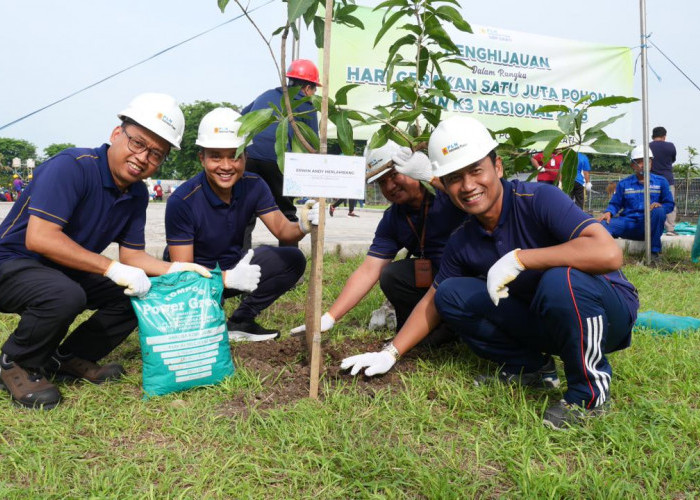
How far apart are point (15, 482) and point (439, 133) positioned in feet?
6.55

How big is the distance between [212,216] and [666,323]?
2879mm

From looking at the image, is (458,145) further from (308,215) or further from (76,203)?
(76,203)

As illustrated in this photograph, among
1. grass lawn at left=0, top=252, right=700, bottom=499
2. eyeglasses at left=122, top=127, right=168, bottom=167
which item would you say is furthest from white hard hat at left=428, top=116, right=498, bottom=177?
eyeglasses at left=122, top=127, right=168, bottom=167

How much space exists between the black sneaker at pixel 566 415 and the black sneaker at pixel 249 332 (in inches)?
68.6

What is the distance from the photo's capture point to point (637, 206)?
613 centimetres

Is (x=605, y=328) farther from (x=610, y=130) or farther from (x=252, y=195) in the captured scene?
(x=610, y=130)

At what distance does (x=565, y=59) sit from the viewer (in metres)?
6.91

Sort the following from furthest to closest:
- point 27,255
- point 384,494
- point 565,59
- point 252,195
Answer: point 565,59, point 252,195, point 27,255, point 384,494

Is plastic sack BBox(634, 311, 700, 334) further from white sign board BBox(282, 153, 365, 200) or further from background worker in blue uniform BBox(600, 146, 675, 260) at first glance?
background worker in blue uniform BBox(600, 146, 675, 260)

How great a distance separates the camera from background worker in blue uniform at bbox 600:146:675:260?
594cm

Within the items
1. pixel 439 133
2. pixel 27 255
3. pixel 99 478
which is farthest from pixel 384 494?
pixel 27 255

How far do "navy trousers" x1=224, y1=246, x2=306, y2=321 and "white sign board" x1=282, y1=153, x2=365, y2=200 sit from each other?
117 centimetres

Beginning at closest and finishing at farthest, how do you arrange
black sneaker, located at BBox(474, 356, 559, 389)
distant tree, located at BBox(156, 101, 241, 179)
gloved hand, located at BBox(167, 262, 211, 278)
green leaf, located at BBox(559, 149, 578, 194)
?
green leaf, located at BBox(559, 149, 578, 194), black sneaker, located at BBox(474, 356, 559, 389), gloved hand, located at BBox(167, 262, 211, 278), distant tree, located at BBox(156, 101, 241, 179)

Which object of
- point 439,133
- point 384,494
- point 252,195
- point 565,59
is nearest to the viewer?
point 384,494
